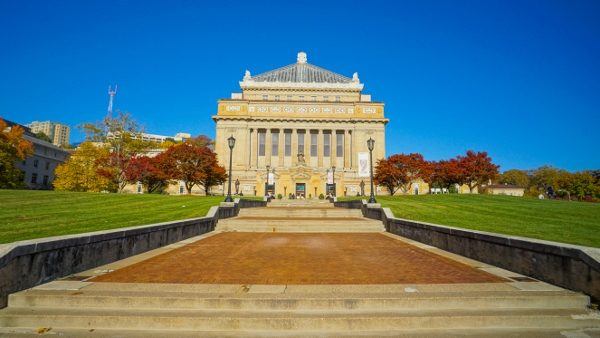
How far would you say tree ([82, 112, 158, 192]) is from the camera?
4516 cm

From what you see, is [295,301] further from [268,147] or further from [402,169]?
[268,147]

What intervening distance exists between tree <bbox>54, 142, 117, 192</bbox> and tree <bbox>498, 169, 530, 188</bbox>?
123m

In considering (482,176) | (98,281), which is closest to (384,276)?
(98,281)

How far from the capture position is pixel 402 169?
50.5m

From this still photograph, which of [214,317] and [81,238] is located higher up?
[81,238]

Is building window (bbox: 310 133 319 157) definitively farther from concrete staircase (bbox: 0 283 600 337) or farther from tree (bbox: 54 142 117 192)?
concrete staircase (bbox: 0 283 600 337)

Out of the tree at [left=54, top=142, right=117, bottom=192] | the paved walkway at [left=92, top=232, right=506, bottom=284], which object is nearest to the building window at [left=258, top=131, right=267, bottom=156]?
the tree at [left=54, top=142, right=117, bottom=192]

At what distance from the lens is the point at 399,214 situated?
1956cm

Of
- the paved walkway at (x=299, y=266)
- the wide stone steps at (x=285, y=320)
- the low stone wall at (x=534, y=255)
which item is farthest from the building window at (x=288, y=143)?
the wide stone steps at (x=285, y=320)

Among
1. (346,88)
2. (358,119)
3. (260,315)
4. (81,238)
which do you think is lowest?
(260,315)

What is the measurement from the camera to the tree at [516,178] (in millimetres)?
110812

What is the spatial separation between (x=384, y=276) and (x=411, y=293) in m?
1.34

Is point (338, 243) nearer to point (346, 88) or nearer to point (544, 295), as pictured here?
point (544, 295)

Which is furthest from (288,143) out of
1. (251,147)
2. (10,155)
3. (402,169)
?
(10,155)
